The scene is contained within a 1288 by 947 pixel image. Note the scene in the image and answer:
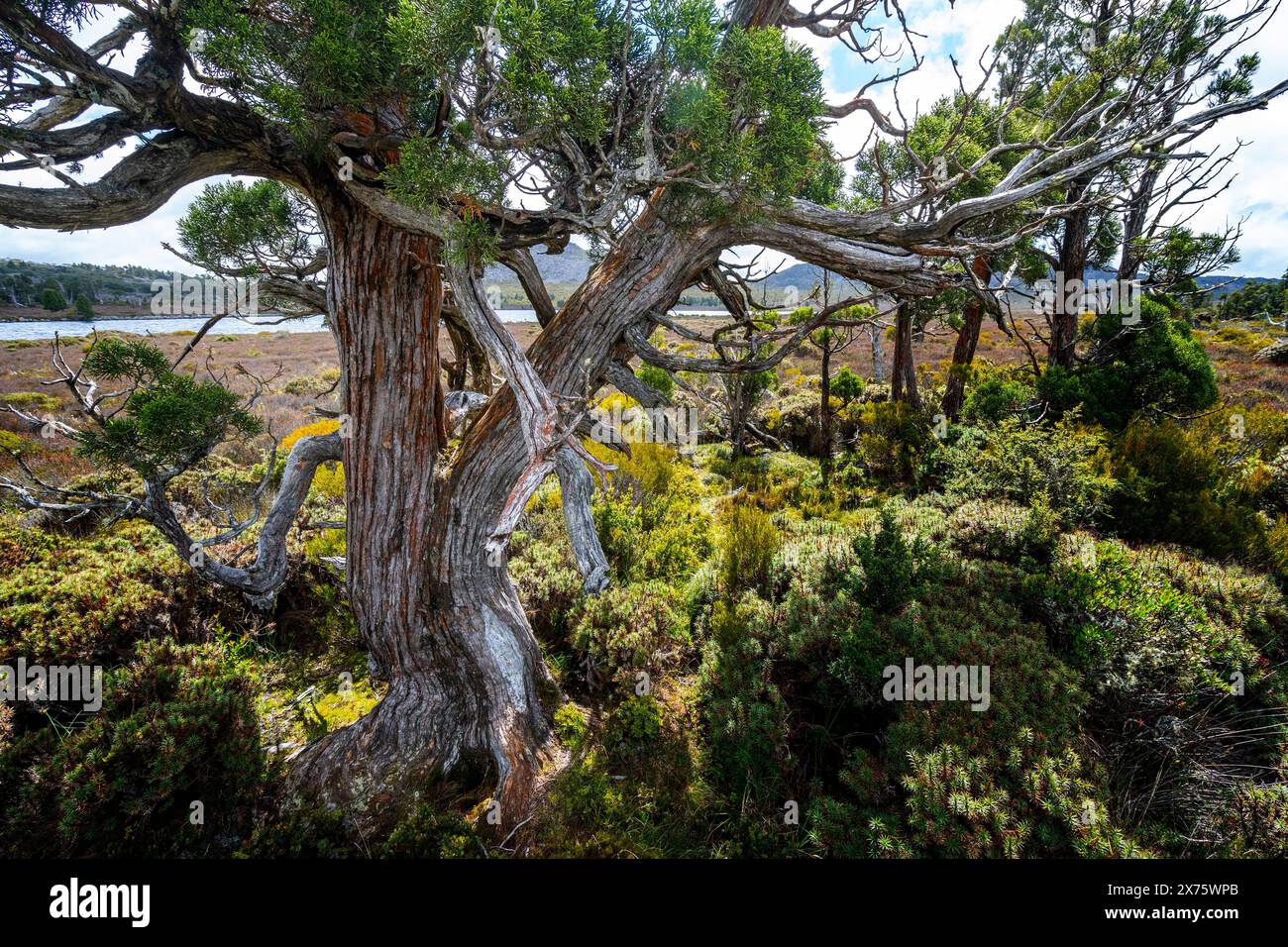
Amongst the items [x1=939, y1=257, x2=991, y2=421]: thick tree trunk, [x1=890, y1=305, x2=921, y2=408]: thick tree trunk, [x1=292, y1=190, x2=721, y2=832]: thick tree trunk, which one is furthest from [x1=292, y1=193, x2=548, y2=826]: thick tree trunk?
[x1=890, y1=305, x2=921, y2=408]: thick tree trunk

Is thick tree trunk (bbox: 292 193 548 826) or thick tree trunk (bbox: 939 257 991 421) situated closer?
thick tree trunk (bbox: 292 193 548 826)

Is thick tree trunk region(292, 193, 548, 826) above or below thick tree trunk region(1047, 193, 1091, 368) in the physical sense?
below

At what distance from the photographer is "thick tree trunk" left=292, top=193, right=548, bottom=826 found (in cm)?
313

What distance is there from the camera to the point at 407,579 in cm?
345

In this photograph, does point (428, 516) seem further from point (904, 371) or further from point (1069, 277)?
point (904, 371)

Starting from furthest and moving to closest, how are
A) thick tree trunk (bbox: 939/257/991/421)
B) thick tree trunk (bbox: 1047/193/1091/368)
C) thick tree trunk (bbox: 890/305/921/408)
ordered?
thick tree trunk (bbox: 890/305/921/408)
thick tree trunk (bbox: 939/257/991/421)
thick tree trunk (bbox: 1047/193/1091/368)

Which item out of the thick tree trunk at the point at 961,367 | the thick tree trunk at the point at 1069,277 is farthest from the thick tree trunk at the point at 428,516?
the thick tree trunk at the point at 961,367

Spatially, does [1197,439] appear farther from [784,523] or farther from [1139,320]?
[784,523]

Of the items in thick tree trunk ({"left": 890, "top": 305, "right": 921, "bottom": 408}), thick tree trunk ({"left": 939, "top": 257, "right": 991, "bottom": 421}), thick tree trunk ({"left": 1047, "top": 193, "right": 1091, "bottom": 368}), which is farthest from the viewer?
thick tree trunk ({"left": 890, "top": 305, "right": 921, "bottom": 408})

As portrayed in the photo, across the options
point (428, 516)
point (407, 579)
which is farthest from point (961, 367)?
point (407, 579)

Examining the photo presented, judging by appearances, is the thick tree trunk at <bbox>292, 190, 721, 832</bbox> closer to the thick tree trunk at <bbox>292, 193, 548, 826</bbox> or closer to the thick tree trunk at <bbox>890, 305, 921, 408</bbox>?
the thick tree trunk at <bbox>292, 193, 548, 826</bbox>

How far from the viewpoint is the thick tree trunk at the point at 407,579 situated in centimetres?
313

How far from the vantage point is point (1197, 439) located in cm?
609
